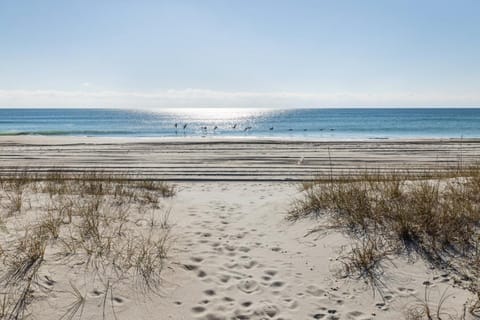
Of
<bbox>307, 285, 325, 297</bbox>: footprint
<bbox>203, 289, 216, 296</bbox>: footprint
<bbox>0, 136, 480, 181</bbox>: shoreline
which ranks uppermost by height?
<bbox>0, 136, 480, 181</bbox>: shoreline

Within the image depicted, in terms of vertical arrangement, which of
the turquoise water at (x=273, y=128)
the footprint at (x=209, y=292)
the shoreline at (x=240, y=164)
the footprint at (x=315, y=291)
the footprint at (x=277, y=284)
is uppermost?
the turquoise water at (x=273, y=128)

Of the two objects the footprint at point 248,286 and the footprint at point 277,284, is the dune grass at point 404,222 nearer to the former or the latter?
the footprint at point 277,284

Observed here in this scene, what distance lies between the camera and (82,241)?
4754 millimetres

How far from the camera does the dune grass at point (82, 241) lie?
3.69 meters

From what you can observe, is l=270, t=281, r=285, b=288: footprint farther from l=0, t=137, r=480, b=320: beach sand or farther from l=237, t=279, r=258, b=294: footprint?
l=237, t=279, r=258, b=294: footprint

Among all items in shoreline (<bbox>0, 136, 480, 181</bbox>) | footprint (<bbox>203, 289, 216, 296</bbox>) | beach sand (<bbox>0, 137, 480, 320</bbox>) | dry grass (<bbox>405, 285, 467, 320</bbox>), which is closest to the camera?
dry grass (<bbox>405, 285, 467, 320</bbox>)

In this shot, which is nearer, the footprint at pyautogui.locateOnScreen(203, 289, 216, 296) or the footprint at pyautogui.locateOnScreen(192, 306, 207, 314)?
the footprint at pyautogui.locateOnScreen(192, 306, 207, 314)

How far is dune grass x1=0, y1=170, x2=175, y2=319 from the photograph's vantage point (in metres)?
3.69

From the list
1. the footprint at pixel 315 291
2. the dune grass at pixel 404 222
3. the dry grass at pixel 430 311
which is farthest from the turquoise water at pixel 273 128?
the footprint at pixel 315 291

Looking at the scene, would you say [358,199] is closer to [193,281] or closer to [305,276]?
[305,276]

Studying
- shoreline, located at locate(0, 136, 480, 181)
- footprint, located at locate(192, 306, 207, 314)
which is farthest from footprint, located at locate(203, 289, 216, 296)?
shoreline, located at locate(0, 136, 480, 181)

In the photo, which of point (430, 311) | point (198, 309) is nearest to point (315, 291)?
point (430, 311)

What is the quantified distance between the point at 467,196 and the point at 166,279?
577 centimetres

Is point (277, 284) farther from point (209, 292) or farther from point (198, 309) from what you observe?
point (198, 309)
